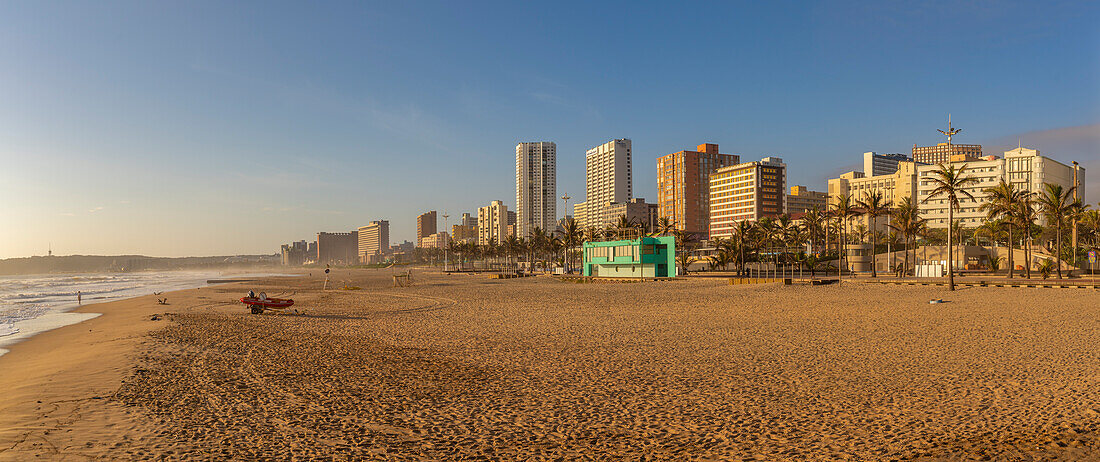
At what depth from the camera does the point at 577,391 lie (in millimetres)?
11656

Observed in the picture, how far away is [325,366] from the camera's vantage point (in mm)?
14867

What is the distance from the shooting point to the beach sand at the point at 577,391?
8398 mm

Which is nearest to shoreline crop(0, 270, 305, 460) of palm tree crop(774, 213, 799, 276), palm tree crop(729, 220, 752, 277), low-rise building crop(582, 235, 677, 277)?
low-rise building crop(582, 235, 677, 277)

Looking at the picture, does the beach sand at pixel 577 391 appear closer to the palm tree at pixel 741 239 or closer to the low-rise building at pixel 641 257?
the low-rise building at pixel 641 257

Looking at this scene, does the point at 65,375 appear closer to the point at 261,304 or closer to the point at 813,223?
the point at 261,304

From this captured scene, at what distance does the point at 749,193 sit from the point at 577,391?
190m

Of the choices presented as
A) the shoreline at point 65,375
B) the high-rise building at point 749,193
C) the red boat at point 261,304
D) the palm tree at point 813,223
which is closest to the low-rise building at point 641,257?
the palm tree at point 813,223

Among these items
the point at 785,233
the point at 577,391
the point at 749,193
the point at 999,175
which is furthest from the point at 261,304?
the point at 749,193

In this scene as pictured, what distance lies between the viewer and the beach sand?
8.40 meters

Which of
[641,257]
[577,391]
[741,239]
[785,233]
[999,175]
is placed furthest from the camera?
[999,175]

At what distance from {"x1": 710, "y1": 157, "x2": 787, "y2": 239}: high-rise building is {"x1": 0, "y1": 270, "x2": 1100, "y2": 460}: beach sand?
171665mm

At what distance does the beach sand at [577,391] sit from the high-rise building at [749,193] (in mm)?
171665

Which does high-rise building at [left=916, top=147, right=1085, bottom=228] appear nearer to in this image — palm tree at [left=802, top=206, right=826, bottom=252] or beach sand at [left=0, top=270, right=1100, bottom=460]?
palm tree at [left=802, top=206, right=826, bottom=252]

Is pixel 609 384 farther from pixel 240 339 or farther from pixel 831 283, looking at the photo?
pixel 831 283
